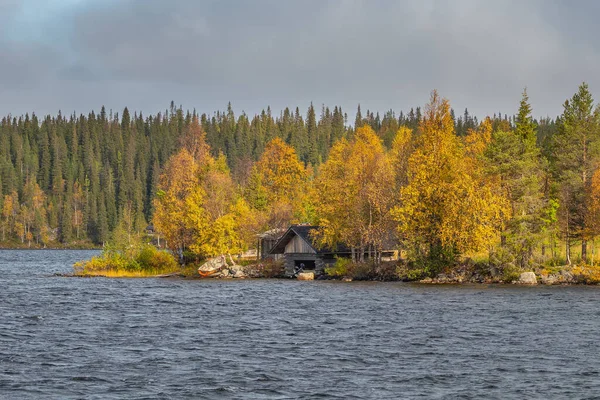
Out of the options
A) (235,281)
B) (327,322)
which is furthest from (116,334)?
(235,281)

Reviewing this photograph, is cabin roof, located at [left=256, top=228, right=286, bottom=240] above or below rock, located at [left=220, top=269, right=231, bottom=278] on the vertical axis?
above

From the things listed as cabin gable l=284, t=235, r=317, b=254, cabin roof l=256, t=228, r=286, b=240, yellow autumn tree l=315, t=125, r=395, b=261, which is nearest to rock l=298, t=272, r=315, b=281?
cabin gable l=284, t=235, r=317, b=254

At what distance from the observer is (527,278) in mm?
64250

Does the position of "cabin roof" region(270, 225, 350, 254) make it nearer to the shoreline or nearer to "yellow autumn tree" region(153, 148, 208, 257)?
the shoreline

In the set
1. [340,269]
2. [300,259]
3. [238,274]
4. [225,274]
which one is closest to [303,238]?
[300,259]

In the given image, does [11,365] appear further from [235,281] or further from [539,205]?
[539,205]

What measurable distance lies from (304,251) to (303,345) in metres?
43.1

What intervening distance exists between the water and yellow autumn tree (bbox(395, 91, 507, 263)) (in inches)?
380

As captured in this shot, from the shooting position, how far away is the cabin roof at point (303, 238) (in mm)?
76125

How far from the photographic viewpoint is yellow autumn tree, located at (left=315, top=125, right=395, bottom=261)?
72.2 meters

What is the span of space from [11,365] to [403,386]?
14.7m

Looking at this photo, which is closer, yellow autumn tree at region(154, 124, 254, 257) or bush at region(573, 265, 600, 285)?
bush at region(573, 265, 600, 285)

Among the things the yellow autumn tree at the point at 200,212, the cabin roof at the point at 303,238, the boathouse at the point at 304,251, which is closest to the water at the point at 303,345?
the cabin roof at the point at 303,238

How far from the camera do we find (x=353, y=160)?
264 feet
